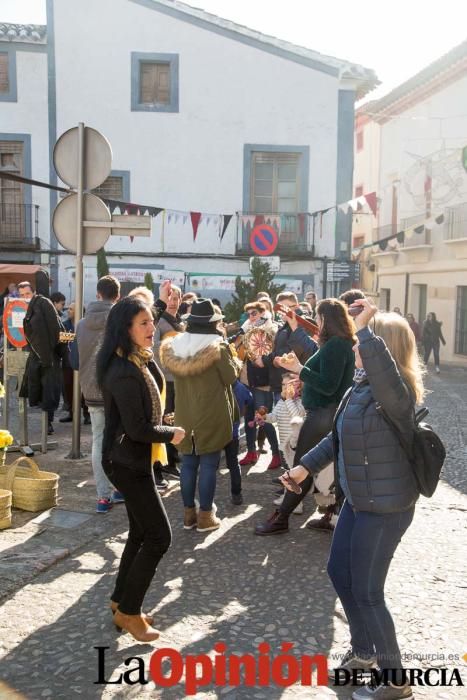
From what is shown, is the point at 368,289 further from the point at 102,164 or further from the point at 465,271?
the point at 102,164

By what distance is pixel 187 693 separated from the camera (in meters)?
2.93

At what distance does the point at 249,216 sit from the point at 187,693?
16225 mm

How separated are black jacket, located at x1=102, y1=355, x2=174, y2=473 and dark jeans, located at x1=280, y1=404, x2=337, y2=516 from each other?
1.69 meters

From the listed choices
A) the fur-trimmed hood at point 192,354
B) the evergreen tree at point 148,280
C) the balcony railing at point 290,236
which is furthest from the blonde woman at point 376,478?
the balcony railing at point 290,236

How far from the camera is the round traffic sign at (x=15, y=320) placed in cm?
691

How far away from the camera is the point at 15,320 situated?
6.94 metres

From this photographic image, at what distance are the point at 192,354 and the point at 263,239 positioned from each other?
45.7 ft

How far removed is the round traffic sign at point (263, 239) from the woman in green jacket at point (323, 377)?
1378cm

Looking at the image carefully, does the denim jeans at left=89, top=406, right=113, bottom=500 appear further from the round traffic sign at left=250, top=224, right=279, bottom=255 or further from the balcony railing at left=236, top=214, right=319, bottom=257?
the balcony railing at left=236, top=214, right=319, bottom=257

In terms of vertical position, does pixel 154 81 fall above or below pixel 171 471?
above

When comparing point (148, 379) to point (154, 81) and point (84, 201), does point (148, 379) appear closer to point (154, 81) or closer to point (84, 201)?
point (84, 201)

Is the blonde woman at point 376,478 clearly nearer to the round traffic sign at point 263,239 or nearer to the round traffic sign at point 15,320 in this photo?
the round traffic sign at point 15,320

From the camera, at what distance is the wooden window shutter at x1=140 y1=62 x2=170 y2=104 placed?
1820 centimetres

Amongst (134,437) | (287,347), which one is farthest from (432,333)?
(134,437)
